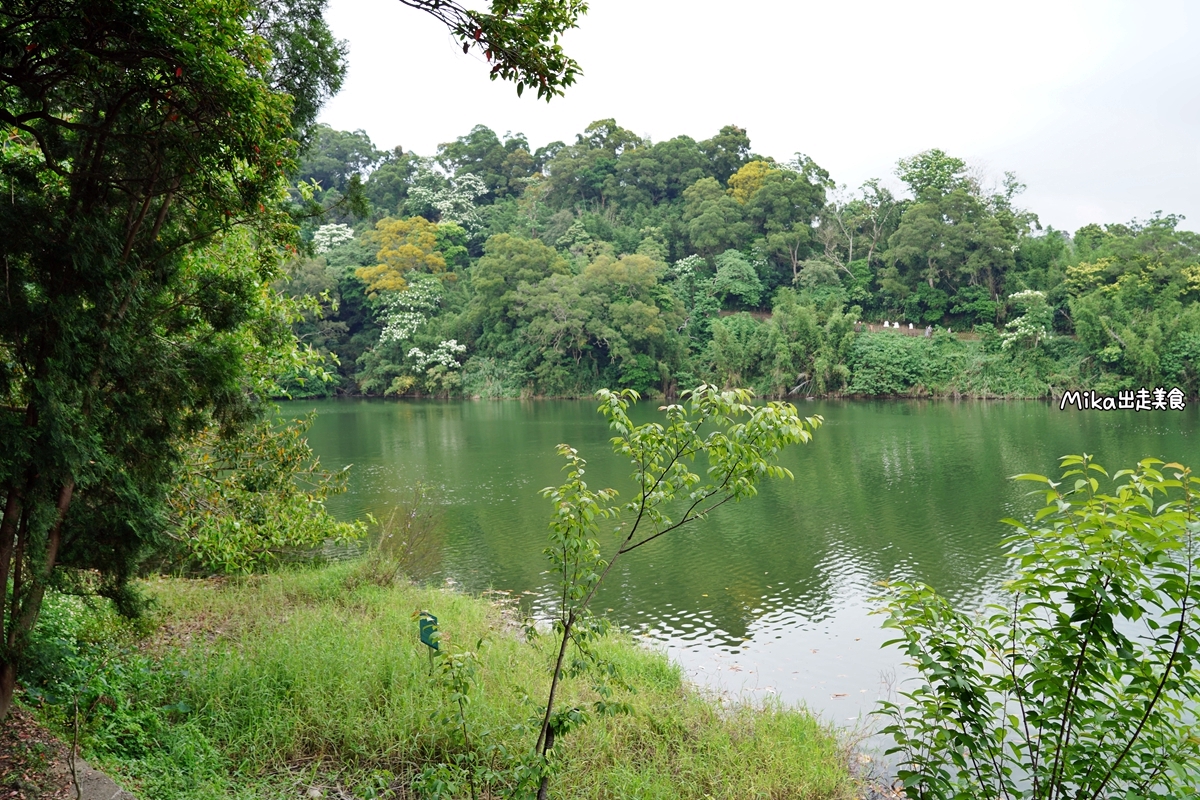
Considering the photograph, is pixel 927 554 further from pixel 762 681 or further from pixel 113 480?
pixel 113 480

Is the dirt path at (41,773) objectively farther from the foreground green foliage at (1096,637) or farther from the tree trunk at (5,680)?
the foreground green foliage at (1096,637)

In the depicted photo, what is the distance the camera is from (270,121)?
329 cm

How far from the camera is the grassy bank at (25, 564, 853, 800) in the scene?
3809 mm

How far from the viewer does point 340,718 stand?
15.1 feet

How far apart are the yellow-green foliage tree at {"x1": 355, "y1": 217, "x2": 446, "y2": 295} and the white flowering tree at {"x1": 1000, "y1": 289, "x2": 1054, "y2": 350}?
85.6ft

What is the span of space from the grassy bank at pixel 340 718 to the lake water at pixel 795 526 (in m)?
1.45

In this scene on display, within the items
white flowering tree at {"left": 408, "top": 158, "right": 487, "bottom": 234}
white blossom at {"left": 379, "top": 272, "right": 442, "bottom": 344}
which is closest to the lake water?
white blossom at {"left": 379, "top": 272, "right": 442, "bottom": 344}

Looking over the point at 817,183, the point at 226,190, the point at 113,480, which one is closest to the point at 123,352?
the point at 113,480

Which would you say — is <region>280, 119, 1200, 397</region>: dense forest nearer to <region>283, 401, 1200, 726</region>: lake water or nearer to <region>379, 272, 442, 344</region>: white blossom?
<region>379, 272, 442, 344</region>: white blossom

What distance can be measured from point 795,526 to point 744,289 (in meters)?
28.1

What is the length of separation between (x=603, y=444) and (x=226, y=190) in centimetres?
1705

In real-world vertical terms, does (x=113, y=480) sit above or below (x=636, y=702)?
above

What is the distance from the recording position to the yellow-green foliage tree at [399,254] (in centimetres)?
3881

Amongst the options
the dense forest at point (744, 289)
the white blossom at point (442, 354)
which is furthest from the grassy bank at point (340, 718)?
the white blossom at point (442, 354)
